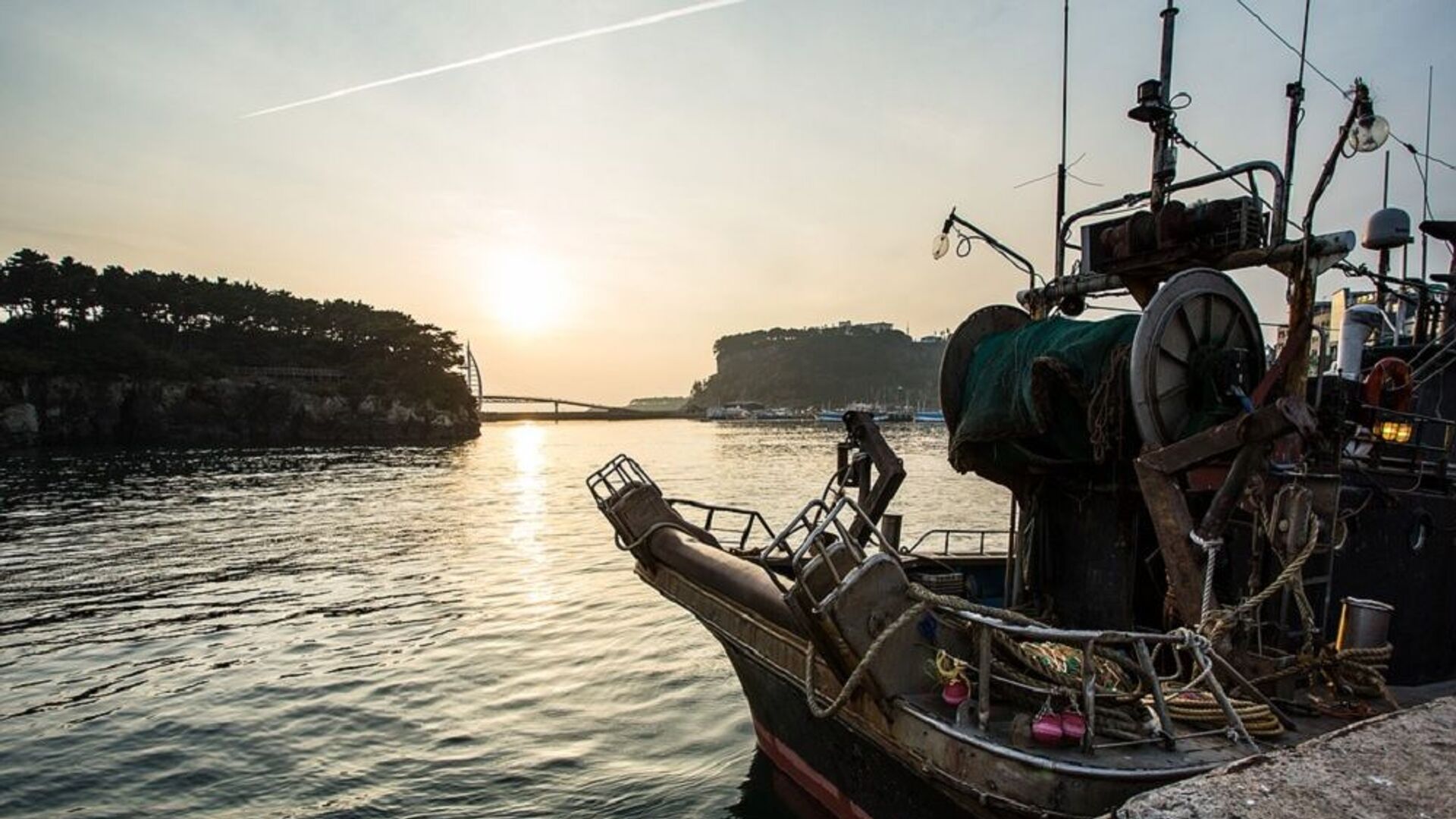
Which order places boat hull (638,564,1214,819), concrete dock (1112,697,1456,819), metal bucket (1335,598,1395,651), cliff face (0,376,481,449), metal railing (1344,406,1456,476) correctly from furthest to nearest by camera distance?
cliff face (0,376,481,449), metal railing (1344,406,1456,476), metal bucket (1335,598,1395,651), boat hull (638,564,1214,819), concrete dock (1112,697,1456,819)

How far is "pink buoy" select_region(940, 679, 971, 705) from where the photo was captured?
5543 mm

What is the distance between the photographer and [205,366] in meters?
87.2

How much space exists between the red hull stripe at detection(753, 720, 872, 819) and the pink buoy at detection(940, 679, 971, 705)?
235cm

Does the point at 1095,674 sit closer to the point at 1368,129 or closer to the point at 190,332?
the point at 1368,129

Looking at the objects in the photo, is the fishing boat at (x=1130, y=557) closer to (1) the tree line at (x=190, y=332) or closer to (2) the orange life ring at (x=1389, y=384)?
(2) the orange life ring at (x=1389, y=384)

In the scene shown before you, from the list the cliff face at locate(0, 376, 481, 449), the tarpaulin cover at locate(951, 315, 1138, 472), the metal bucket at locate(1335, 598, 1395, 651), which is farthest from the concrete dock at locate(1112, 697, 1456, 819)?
the cliff face at locate(0, 376, 481, 449)

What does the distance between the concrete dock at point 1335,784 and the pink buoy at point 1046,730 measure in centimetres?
172

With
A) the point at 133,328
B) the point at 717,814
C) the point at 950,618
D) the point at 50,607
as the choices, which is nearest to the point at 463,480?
the point at 50,607

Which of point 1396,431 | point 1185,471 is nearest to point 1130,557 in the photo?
point 1185,471

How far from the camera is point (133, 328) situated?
88688 millimetres

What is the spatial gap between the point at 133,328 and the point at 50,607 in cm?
8938

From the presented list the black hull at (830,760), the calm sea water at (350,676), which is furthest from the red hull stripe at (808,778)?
the calm sea water at (350,676)

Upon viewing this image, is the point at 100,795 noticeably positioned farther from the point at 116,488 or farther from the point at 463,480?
the point at 463,480

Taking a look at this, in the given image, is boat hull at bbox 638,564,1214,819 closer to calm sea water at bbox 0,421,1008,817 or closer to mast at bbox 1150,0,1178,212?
calm sea water at bbox 0,421,1008,817
